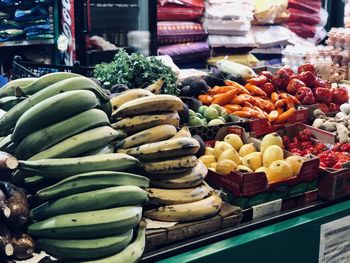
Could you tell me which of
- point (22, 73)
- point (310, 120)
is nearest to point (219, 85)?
point (310, 120)

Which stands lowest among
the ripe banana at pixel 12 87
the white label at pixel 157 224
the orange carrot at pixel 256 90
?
the white label at pixel 157 224

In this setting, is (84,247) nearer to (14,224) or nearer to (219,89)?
(14,224)

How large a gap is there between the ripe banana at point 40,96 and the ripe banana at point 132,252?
500mm

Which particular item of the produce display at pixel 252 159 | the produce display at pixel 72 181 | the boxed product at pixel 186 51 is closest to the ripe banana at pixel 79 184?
the produce display at pixel 72 181

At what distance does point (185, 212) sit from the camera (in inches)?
66.7

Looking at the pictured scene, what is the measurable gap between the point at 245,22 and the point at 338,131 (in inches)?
134

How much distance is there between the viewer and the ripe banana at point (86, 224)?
4.66ft

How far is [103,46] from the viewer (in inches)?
201

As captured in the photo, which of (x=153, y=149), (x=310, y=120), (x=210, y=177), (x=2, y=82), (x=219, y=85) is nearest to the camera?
(x=153, y=149)

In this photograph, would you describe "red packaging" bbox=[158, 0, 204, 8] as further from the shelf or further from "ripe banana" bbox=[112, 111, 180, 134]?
"ripe banana" bbox=[112, 111, 180, 134]

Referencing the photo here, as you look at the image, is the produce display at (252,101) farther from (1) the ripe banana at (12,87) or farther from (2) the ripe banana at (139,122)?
(1) the ripe banana at (12,87)

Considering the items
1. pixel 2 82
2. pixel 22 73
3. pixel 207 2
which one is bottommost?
pixel 2 82

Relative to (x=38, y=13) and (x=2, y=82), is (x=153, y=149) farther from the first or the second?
(x=38, y=13)

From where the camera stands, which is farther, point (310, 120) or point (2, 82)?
point (2, 82)
